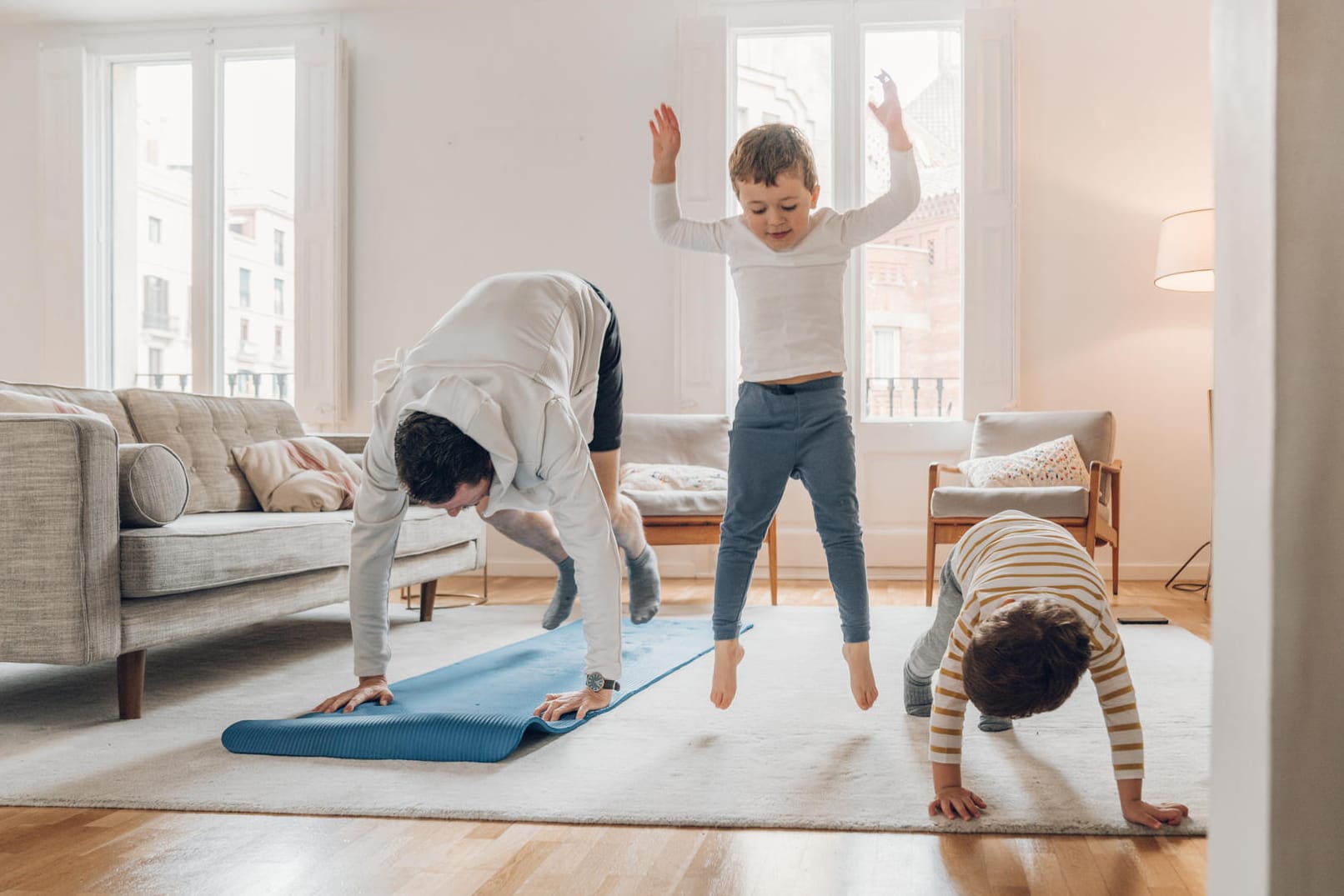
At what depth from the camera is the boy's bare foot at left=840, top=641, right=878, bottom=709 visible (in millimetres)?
1967

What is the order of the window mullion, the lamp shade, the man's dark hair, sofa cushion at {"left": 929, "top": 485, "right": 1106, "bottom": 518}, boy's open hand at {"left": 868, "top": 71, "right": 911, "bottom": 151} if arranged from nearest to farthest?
1. the man's dark hair
2. boy's open hand at {"left": 868, "top": 71, "right": 911, "bottom": 151}
3. sofa cushion at {"left": 929, "top": 485, "right": 1106, "bottom": 518}
4. the lamp shade
5. the window mullion

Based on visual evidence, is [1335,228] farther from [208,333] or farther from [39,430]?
[208,333]

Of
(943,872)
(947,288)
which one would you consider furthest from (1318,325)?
(947,288)

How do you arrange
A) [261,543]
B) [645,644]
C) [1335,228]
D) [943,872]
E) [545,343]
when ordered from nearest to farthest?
1. [1335,228]
2. [943,872]
3. [545,343]
4. [261,543]
5. [645,644]

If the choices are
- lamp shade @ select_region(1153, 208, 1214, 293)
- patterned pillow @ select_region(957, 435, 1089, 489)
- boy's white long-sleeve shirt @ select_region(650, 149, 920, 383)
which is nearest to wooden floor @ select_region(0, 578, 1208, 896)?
boy's white long-sleeve shirt @ select_region(650, 149, 920, 383)

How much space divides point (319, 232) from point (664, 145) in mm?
3759

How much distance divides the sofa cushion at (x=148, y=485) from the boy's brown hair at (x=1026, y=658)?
1672mm

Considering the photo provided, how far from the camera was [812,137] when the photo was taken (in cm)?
529

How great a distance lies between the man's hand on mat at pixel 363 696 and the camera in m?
2.06

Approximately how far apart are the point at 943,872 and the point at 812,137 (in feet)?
14.9

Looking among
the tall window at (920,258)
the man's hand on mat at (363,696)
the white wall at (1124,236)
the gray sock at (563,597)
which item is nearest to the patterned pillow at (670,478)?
the gray sock at (563,597)

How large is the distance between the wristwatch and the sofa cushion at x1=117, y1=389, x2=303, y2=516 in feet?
5.25

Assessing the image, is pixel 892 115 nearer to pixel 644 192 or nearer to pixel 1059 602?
pixel 1059 602

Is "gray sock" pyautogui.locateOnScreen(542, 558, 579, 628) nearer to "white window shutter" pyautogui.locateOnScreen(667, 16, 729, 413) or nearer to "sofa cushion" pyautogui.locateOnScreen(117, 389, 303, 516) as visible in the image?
"sofa cushion" pyautogui.locateOnScreen(117, 389, 303, 516)
